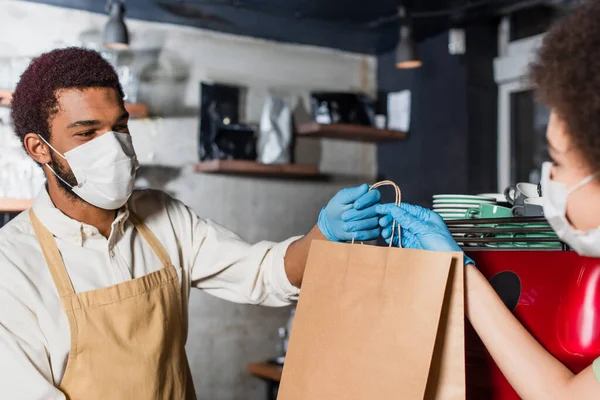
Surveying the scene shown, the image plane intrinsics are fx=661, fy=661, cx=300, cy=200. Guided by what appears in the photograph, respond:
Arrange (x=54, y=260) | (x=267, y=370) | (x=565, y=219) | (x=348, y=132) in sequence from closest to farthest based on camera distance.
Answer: (x=565, y=219)
(x=54, y=260)
(x=267, y=370)
(x=348, y=132)

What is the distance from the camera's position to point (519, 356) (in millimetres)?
1075

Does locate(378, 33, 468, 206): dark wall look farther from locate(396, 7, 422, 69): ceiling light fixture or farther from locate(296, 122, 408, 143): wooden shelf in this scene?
locate(396, 7, 422, 69): ceiling light fixture

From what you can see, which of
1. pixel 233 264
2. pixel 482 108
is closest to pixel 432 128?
pixel 482 108

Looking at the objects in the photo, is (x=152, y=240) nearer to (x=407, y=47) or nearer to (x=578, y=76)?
(x=578, y=76)

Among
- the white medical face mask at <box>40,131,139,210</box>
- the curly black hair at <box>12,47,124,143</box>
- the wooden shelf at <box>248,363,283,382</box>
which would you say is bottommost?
the wooden shelf at <box>248,363,283,382</box>

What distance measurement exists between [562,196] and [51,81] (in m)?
1.17

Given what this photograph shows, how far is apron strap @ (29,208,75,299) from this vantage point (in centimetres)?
148

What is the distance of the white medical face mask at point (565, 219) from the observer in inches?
38.2

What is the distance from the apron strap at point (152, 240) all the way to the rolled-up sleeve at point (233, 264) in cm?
8

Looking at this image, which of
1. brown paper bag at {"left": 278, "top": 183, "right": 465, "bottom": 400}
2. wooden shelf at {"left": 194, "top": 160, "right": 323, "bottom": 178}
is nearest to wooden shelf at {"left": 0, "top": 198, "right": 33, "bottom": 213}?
wooden shelf at {"left": 194, "top": 160, "right": 323, "bottom": 178}

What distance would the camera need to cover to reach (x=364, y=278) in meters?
1.16

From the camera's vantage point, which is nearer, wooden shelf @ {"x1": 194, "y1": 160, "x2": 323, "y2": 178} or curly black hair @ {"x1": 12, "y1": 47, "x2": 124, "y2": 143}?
curly black hair @ {"x1": 12, "y1": 47, "x2": 124, "y2": 143}

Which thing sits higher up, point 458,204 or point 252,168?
point 252,168

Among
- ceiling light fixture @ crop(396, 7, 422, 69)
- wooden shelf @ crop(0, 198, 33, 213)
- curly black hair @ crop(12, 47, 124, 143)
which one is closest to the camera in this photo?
curly black hair @ crop(12, 47, 124, 143)
